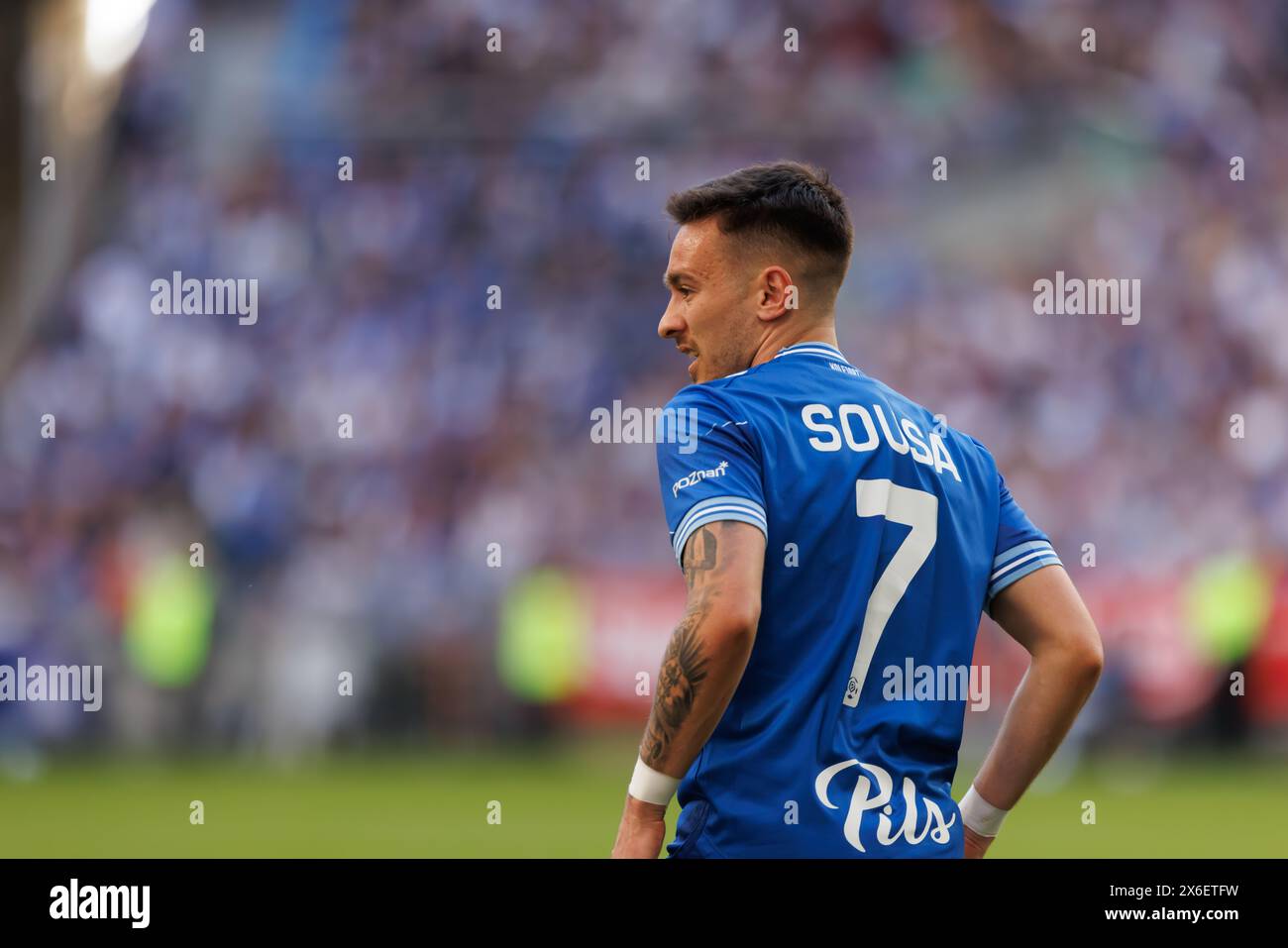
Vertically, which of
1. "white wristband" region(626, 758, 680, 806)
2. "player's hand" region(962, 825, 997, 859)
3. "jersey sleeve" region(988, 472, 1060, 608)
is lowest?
"player's hand" region(962, 825, 997, 859)

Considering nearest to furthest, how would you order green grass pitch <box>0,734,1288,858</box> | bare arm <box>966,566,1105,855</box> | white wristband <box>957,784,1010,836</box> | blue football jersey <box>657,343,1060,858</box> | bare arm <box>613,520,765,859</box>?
1. bare arm <box>613,520,765,859</box>
2. blue football jersey <box>657,343,1060,858</box>
3. bare arm <box>966,566,1105,855</box>
4. white wristband <box>957,784,1010,836</box>
5. green grass pitch <box>0,734,1288,858</box>

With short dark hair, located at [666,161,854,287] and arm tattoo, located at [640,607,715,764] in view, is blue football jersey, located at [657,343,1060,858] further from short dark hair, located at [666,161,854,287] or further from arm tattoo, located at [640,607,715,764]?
short dark hair, located at [666,161,854,287]

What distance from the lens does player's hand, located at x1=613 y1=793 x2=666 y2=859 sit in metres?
2.52

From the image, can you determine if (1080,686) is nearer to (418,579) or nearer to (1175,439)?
(418,579)

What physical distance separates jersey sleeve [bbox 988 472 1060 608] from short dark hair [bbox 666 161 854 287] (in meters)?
0.58

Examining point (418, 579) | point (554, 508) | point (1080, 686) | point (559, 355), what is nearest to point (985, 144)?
point (559, 355)

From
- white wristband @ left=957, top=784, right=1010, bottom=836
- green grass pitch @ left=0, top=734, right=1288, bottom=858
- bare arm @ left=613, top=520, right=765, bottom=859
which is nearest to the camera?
bare arm @ left=613, top=520, right=765, bottom=859

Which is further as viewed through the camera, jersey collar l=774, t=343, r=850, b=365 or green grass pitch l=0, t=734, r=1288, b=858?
green grass pitch l=0, t=734, r=1288, b=858

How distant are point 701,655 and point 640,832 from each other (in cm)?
31

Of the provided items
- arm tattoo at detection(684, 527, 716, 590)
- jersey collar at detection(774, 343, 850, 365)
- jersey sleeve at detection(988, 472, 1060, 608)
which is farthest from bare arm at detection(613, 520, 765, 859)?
jersey sleeve at detection(988, 472, 1060, 608)

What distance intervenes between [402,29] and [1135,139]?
7.97 meters

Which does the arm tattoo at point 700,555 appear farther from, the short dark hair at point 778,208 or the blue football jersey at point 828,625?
the short dark hair at point 778,208

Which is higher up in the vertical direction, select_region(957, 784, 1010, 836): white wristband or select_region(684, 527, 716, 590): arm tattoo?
select_region(684, 527, 716, 590): arm tattoo

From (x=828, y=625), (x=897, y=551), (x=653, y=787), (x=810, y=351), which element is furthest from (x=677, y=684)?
(x=810, y=351)
